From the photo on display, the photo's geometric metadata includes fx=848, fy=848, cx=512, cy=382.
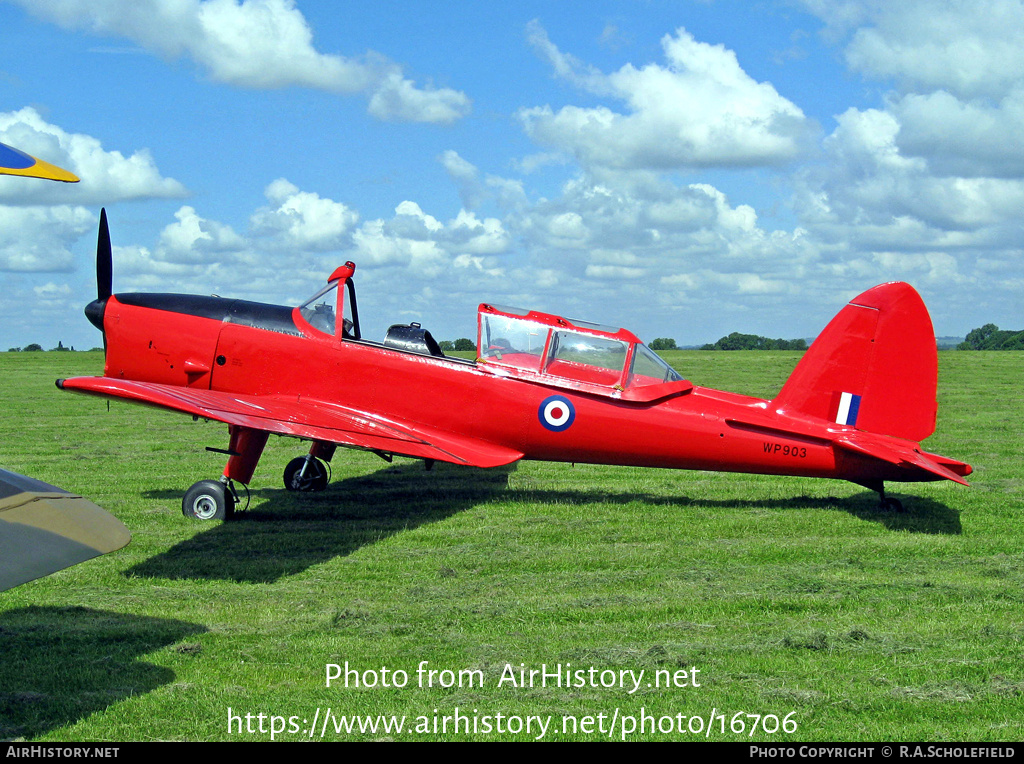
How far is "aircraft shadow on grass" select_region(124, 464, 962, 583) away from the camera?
6840 millimetres

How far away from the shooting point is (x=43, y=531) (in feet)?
11.9

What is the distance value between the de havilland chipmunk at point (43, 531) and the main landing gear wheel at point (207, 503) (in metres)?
4.38

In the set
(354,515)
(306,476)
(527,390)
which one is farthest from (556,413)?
(306,476)

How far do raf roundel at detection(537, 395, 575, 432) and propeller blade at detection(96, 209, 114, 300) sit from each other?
16.8 ft

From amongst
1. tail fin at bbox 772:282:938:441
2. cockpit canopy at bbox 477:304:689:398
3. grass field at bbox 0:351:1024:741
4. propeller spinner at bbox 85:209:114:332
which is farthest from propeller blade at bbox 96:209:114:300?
tail fin at bbox 772:282:938:441

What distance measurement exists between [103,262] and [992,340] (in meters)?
78.4

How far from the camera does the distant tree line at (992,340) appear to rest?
221 ft

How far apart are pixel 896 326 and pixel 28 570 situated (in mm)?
7773

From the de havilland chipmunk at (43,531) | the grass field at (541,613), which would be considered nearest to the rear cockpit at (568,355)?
the grass field at (541,613)

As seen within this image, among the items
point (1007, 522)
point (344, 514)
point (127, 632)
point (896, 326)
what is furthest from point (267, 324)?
point (1007, 522)

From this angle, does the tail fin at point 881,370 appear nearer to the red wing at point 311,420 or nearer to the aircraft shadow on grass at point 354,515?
the aircraft shadow on grass at point 354,515

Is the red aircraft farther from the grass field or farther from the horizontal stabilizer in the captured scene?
the grass field

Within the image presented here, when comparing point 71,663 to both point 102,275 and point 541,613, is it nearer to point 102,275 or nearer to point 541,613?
point 541,613

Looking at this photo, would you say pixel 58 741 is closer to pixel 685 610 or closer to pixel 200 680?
pixel 200 680
